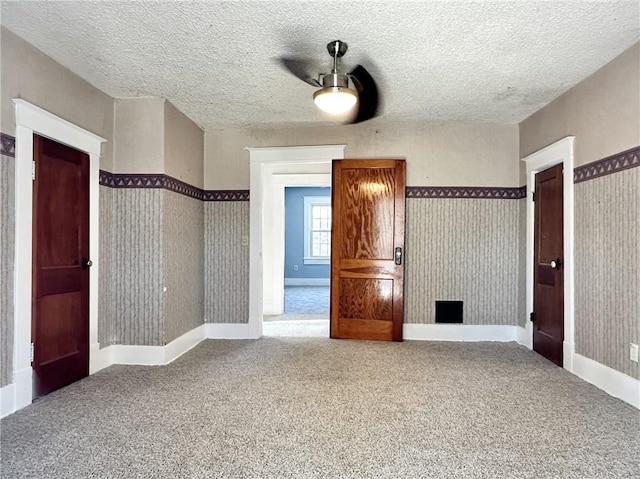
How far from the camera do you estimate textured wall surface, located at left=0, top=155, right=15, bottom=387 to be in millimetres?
2482

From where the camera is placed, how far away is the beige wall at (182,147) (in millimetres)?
3736

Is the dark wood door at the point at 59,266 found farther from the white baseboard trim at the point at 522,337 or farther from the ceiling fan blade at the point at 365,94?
the white baseboard trim at the point at 522,337

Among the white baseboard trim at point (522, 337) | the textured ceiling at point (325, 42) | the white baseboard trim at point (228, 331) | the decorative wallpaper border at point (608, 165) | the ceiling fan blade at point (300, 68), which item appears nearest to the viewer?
the textured ceiling at point (325, 42)

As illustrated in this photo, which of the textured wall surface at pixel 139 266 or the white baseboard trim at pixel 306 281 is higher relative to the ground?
the textured wall surface at pixel 139 266

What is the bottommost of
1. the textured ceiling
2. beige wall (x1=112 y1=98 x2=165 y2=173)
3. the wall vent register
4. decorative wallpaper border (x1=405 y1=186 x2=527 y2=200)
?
the wall vent register

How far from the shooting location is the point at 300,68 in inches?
121

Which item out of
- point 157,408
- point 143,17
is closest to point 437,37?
point 143,17

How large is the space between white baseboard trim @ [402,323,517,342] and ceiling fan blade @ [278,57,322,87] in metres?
2.69

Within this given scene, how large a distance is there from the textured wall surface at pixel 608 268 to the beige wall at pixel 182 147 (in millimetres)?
3503

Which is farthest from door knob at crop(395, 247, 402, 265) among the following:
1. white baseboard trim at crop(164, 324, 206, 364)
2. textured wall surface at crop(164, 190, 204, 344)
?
white baseboard trim at crop(164, 324, 206, 364)

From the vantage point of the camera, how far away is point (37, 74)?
275 centimetres

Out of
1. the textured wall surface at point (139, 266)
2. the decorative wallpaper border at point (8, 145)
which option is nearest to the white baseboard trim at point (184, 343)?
the textured wall surface at point (139, 266)

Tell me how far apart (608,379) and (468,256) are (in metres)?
1.79

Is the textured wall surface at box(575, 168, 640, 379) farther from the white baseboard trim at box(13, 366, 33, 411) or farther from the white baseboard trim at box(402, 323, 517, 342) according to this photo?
the white baseboard trim at box(13, 366, 33, 411)
